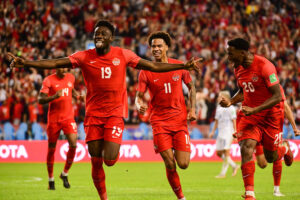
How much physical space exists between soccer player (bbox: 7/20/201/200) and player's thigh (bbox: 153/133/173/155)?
1.07m

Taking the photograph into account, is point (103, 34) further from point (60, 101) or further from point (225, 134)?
Result: point (225, 134)

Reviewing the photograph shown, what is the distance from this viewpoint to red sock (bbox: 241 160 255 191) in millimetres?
8148

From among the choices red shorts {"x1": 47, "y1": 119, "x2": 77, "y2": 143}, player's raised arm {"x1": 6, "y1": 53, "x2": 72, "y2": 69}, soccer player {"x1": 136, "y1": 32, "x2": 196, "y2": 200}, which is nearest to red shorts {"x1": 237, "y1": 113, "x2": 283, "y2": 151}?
soccer player {"x1": 136, "y1": 32, "x2": 196, "y2": 200}

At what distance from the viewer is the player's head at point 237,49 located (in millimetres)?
8250

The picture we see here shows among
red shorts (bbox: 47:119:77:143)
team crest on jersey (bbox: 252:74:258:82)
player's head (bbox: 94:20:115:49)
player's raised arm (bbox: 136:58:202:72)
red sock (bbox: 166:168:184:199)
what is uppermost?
player's head (bbox: 94:20:115:49)

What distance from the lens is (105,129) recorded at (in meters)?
8.28

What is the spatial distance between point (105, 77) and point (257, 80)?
7.74ft

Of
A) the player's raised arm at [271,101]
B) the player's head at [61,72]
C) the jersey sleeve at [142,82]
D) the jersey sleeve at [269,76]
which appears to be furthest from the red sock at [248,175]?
the player's head at [61,72]

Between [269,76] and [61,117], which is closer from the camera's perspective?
[269,76]

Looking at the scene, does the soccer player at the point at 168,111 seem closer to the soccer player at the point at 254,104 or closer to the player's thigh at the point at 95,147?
the soccer player at the point at 254,104

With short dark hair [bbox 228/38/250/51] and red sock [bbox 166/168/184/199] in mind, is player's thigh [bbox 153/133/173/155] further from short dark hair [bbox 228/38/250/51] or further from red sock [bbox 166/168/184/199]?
short dark hair [bbox 228/38/250/51]

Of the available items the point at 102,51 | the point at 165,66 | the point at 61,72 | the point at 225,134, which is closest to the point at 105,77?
the point at 102,51

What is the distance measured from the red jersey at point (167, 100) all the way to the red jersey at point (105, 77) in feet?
3.79

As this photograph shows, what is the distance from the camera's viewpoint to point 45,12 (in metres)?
28.1
